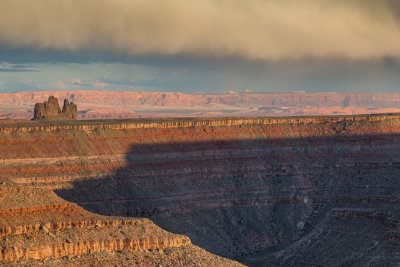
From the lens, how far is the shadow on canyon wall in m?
99.9

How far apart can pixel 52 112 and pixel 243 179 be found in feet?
211

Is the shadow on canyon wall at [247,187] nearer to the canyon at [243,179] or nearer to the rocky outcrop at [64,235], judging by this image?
the canyon at [243,179]

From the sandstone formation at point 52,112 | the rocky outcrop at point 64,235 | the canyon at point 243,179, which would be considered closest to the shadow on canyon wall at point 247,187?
the canyon at point 243,179

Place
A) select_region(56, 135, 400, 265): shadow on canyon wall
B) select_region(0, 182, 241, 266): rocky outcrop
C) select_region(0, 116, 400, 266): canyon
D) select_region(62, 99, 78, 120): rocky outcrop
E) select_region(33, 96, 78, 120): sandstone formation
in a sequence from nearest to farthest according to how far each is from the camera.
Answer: select_region(0, 182, 241, 266): rocky outcrop
select_region(0, 116, 400, 266): canyon
select_region(56, 135, 400, 265): shadow on canyon wall
select_region(33, 96, 78, 120): sandstone formation
select_region(62, 99, 78, 120): rocky outcrop

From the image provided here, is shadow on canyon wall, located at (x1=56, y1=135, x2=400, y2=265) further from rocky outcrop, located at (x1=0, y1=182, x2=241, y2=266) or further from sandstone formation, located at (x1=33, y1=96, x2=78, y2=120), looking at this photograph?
sandstone formation, located at (x1=33, y1=96, x2=78, y2=120)

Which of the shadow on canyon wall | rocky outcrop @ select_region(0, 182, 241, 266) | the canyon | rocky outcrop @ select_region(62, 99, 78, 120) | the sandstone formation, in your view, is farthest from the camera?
rocky outcrop @ select_region(62, 99, 78, 120)

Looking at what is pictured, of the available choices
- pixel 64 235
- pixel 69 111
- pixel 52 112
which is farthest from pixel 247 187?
pixel 69 111

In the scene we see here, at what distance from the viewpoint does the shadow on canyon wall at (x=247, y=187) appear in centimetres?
9994

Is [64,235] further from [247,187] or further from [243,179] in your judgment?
[243,179]

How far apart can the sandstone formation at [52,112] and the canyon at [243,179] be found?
45.6 m

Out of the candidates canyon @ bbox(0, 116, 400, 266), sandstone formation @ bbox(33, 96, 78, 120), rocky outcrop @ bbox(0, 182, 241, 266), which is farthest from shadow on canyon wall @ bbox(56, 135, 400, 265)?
sandstone formation @ bbox(33, 96, 78, 120)

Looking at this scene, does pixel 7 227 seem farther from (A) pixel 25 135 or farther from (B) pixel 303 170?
(B) pixel 303 170

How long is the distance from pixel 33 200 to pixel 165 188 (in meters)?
51.0

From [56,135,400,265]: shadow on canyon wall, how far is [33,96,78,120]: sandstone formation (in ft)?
173
